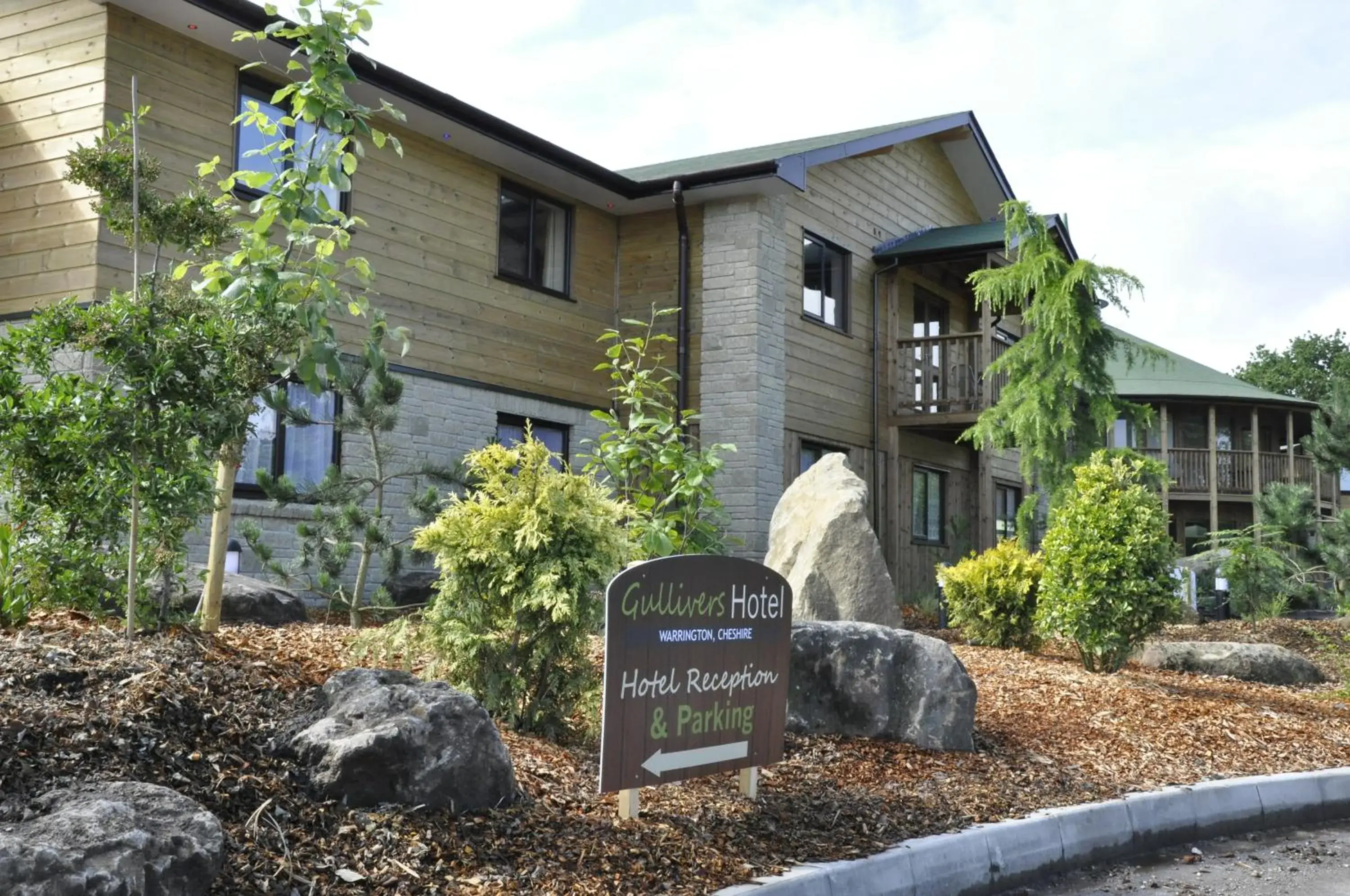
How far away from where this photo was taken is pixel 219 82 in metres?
12.4

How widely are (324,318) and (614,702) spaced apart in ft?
7.45

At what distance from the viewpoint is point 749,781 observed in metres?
5.85

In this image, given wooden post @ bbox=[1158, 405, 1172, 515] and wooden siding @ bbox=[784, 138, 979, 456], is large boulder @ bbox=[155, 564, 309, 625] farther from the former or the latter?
wooden post @ bbox=[1158, 405, 1172, 515]

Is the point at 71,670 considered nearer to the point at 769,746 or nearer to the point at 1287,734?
the point at 769,746

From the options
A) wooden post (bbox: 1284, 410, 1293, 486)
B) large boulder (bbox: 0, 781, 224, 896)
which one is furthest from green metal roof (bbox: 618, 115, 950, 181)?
wooden post (bbox: 1284, 410, 1293, 486)

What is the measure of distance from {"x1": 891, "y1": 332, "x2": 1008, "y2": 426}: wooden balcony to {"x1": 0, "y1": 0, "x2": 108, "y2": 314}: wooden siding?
12.4 metres

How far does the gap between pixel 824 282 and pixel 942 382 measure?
2.57 m

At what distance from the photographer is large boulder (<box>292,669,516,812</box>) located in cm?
454

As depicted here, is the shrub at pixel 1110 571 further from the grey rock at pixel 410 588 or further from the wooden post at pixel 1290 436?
the wooden post at pixel 1290 436

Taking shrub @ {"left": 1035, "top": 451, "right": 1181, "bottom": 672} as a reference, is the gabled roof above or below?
above

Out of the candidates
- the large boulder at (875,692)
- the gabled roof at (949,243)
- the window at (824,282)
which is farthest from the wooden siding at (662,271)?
the large boulder at (875,692)

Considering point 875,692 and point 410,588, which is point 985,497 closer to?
point 410,588

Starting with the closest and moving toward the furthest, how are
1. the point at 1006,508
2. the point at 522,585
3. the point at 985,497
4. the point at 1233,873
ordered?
the point at 522,585 < the point at 1233,873 < the point at 985,497 < the point at 1006,508

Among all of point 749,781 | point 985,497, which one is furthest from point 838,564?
point 985,497
